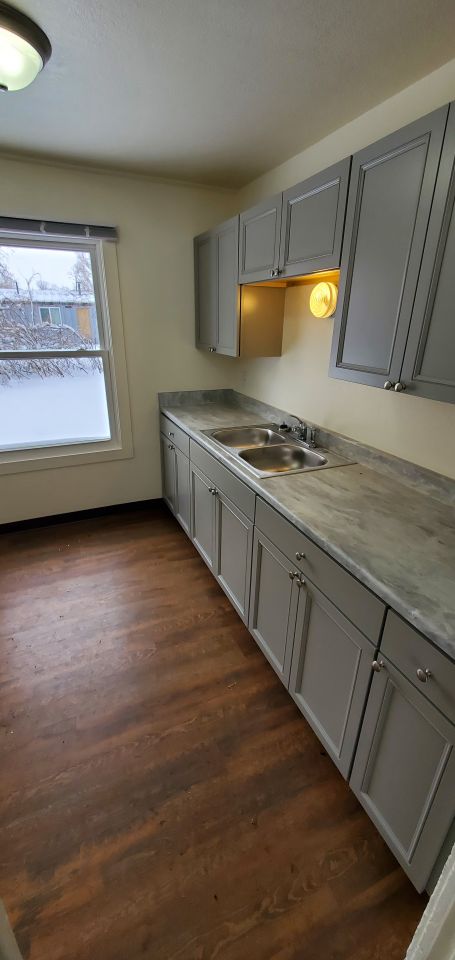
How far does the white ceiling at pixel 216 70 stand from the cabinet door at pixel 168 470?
1.80 metres

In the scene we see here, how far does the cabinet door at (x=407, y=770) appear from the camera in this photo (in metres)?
0.95

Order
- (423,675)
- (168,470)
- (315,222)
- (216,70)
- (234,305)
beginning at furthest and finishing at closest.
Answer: (168,470) → (234,305) → (315,222) → (216,70) → (423,675)

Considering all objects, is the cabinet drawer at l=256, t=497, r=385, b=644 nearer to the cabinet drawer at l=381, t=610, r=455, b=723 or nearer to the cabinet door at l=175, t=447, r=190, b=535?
the cabinet drawer at l=381, t=610, r=455, b=723

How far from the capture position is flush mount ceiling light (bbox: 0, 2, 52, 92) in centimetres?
127

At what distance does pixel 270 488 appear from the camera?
5.35 ft

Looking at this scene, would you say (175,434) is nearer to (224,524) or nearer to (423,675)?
(224,524)

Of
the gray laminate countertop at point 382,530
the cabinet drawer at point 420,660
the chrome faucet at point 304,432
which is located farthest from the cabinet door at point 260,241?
the cabinet drawer at point 420,660

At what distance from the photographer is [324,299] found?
6.44ft

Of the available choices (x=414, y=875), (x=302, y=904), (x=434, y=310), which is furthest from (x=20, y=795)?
(x=434, y=310)

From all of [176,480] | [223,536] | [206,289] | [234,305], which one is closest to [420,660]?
[223,536]

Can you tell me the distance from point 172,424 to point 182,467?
36cm

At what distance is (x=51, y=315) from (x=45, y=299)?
0.34 feet

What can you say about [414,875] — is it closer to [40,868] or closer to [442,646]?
[442,646]

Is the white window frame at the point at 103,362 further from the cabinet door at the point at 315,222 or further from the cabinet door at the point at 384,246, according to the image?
the cabinet door at the point at 384,246
